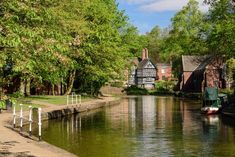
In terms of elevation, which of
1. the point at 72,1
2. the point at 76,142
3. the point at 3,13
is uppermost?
the point at 72,1

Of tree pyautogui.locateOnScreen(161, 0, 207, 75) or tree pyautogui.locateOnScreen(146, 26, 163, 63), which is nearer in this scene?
tree pyautogui.locateOnScreen(161, 0, 207, 75)

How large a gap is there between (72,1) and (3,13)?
3952cm

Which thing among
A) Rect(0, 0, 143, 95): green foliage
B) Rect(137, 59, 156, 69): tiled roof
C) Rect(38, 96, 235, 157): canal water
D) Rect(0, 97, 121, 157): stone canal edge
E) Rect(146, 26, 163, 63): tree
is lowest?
Rect(38, 96, 235, 157): canal water

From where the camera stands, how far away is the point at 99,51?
5912 cm

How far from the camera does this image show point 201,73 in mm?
99812

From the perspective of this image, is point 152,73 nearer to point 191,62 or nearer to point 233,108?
point 191,62

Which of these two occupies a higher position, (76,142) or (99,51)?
(99,51)

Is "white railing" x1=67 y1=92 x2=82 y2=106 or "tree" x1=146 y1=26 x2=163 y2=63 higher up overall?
"tree" x1=146 y1=26 x2=163 y2=63

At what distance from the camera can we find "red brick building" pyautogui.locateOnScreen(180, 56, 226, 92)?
96.4 meters

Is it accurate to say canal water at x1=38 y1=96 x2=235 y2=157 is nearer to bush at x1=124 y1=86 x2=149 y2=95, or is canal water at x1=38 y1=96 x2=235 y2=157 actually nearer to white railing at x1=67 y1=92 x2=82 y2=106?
white railing at x1=67 y1=92 x2=82 y2=106

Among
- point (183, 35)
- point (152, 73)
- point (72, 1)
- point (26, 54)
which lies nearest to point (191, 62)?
point (183, 35)

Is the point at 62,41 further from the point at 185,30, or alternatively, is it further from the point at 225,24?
the point at 185,30

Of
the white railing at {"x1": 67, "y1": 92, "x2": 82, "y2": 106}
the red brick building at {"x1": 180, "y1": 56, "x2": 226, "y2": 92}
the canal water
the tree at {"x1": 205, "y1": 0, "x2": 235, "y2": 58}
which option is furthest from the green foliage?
the red brick building at {"x1": 180, "y1": 56, "x2": 226, "y2": 92}

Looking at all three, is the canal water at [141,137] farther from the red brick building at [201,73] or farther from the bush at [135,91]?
the bush at [135,91]
